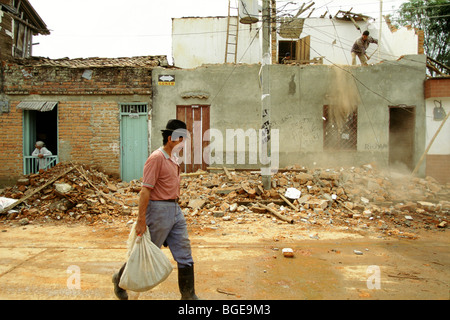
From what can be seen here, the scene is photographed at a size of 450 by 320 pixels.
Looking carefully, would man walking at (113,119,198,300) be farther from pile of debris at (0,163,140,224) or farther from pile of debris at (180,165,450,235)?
pile of debris at (0,163,140,224)

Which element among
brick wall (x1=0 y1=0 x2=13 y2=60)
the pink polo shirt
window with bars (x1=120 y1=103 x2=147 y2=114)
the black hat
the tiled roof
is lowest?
the pink polo shirt

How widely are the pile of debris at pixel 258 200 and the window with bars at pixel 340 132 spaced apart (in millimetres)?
1743

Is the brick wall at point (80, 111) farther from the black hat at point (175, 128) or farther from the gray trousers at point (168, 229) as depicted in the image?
the gray trousers at point (168, 229)

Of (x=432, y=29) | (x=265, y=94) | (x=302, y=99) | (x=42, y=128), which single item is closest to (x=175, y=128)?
(x=265, y=94)

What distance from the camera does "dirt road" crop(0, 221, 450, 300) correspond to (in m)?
3.31

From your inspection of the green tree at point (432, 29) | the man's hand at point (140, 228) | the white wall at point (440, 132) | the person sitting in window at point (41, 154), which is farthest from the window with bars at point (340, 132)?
the green tree at point (432, 29)

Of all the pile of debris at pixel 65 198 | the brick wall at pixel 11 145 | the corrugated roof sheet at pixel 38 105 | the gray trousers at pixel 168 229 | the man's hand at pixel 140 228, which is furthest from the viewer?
the brick wall at pixel 11 145

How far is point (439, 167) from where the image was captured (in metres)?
10.6

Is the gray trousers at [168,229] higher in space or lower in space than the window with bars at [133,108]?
lower

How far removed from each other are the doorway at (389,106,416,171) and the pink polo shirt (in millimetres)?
10530

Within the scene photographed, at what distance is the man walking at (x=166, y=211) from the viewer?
284 centimetres

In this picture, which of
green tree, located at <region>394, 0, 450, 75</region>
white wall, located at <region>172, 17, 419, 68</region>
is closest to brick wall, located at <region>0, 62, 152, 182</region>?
white wall, located at <region>172, 17, 419, 68</region>

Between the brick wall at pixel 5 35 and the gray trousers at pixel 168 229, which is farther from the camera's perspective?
the brick wall at pixel 5 35
